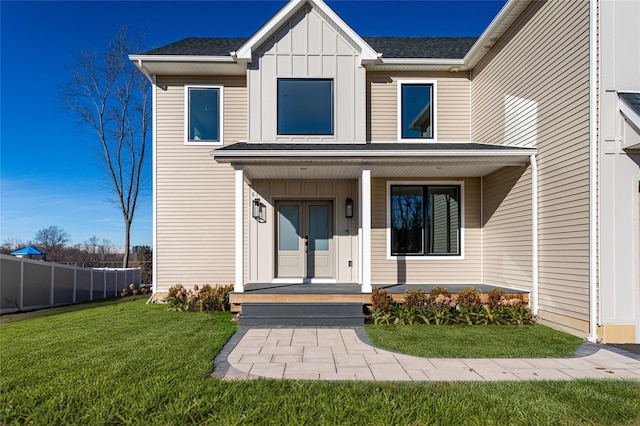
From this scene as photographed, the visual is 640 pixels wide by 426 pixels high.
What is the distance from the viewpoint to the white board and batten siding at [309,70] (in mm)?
9039

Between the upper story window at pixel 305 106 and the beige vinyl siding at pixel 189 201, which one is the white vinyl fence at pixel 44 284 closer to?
the beige vinyl siding at pixel 189 201

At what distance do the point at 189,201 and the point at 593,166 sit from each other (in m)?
8.30

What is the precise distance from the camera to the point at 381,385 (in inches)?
154

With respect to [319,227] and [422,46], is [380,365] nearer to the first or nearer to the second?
[319,227]

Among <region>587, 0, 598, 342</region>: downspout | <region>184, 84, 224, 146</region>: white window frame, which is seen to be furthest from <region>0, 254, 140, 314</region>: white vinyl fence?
<region>587, 0, 598, 342</region>: downspout

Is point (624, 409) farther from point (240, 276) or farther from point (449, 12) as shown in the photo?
point (449, 12)

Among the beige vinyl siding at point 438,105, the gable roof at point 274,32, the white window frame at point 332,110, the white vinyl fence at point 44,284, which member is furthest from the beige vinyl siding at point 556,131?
the white vinyl fence at point 44,284

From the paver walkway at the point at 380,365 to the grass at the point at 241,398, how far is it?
27cm

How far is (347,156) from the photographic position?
7.54m

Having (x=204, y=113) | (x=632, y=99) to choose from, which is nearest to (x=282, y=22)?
(x=204, y=113)

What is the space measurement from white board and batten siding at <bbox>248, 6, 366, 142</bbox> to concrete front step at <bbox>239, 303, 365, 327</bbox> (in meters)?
3.92

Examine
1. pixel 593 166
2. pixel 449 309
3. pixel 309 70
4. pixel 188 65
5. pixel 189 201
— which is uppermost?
pixel 188 65

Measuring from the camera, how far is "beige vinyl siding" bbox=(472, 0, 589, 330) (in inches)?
233

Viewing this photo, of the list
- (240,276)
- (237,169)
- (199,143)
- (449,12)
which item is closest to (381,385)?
(240,276)
